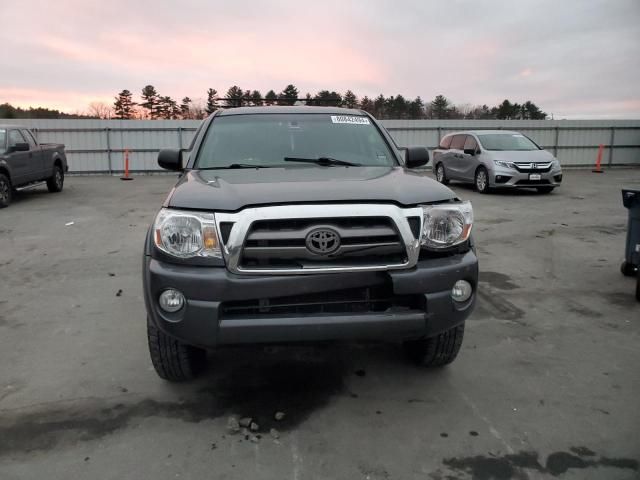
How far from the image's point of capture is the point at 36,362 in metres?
3.63

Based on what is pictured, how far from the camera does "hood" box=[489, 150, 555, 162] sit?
12.8 meters

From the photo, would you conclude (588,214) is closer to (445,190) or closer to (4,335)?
(445,190)

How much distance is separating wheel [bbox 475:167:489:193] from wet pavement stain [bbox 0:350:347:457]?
35.2 ft

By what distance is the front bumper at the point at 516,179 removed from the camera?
12672 millimetres

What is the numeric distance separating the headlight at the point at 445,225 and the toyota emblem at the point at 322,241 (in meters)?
0.49

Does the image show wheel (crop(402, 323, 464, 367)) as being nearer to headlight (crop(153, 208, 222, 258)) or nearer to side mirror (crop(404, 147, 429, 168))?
headlight (crop(153, 208, 222, 258))

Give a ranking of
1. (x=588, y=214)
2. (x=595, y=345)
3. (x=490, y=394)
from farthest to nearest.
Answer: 1. (x=588, y=214)
2. (x=595, y=345)
3. (x=490, y=394)

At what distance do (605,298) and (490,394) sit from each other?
2530mm

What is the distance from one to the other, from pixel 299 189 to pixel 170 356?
129cm

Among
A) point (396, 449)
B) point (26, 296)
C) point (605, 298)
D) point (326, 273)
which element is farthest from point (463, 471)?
point (26, 296)

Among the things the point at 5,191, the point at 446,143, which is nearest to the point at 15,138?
the point at 5,191

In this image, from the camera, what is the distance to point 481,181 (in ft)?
44.0

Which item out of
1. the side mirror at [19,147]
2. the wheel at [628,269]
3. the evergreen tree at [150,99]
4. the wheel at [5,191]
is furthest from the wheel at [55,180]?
the evergreen tree at [150,99]

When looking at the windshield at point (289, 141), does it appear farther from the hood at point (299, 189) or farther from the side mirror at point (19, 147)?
the side mirror at point (19, 147)
